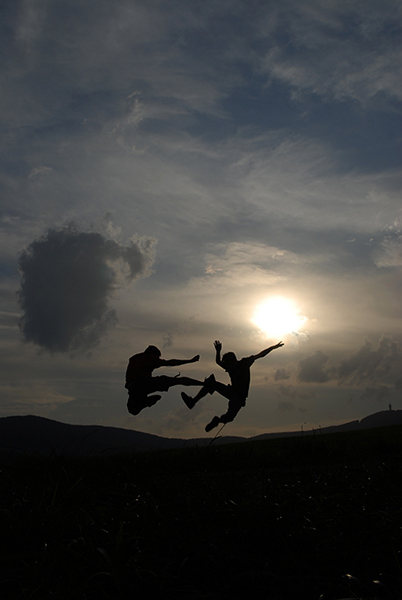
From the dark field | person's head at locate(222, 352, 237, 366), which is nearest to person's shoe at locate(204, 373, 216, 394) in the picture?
person's head at locate(222, 352, 237, 366)

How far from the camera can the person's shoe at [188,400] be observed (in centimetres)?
1298

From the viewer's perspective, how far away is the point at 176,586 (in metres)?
4.27

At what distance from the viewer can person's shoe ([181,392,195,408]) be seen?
511 inches

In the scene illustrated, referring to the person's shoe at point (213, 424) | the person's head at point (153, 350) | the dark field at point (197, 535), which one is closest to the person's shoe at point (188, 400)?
the person's shoe at point (213, 424)

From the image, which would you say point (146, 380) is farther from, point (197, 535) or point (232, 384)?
point (197, 535)

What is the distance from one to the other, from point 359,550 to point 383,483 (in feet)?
11.7

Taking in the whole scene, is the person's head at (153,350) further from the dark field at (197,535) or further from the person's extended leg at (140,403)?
the dark field at (197,535)

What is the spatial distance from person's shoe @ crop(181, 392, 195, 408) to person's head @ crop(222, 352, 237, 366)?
1536 millimetres

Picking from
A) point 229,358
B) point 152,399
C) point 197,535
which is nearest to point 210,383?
point 229,358

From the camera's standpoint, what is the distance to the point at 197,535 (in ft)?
17.2

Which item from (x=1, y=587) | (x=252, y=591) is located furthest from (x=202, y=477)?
(x=1, y=587)

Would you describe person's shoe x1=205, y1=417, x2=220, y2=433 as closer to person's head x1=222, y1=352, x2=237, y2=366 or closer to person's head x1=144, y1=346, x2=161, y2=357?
person's head x1=222, y1=352, x2=237, y2=366

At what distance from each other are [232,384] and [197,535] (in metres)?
7.25

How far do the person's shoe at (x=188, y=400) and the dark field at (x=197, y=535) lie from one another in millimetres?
4208
